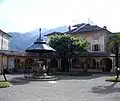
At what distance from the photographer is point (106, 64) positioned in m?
54.6

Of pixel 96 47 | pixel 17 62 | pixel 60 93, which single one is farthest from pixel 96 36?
pixel 60 93

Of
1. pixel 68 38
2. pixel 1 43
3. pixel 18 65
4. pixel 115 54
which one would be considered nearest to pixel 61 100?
pixel 68 38

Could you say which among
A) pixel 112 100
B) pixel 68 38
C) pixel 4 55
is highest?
pixel 68 38

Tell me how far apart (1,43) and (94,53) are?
18671mm

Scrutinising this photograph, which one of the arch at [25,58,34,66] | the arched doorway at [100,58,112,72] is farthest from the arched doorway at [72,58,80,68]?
the arch at [25,58,34,66]

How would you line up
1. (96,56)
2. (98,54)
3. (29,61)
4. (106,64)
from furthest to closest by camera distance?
(106,64)
(29,61)
(98,54)
(96,56)

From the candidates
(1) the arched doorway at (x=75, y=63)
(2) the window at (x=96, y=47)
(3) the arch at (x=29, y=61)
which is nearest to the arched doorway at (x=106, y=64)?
(2) the window at (x=96, y=47)

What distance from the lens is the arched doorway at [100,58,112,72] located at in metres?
53.0

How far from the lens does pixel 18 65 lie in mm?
49469

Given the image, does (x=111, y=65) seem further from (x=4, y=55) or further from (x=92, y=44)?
(x=4, y=55)

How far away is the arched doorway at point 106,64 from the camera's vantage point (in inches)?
2087

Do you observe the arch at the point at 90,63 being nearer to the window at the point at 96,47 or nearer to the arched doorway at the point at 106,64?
the arched doorway at the point at 106,64


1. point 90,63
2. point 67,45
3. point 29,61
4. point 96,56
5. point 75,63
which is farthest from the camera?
point 75,63

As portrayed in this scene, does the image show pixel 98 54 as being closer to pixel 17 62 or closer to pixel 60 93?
pixel 17 62
